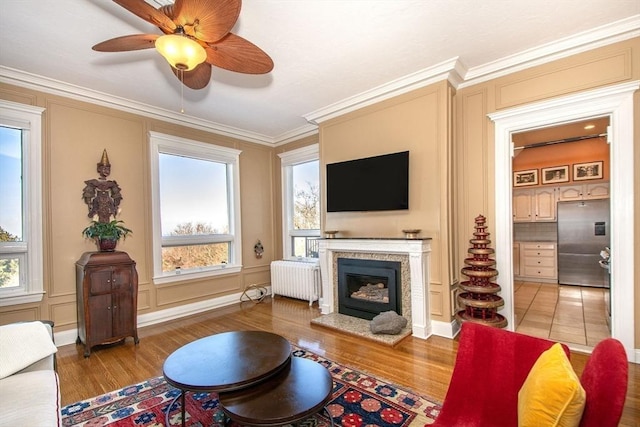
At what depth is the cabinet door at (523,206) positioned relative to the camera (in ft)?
20.8

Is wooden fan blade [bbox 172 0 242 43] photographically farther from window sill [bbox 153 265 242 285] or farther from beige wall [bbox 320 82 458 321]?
A: window sill [bbox 153 265 242 285]

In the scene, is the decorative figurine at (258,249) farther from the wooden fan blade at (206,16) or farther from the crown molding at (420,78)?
the wooden fan blade at (206,16)

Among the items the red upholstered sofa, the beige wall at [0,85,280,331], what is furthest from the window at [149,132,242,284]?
the red upholstered sofa

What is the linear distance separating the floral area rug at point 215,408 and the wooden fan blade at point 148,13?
8.20 ft

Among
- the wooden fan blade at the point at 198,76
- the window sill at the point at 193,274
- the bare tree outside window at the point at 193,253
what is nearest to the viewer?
the wooden fan blade at the point at 198,76

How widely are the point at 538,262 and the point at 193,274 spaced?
675 cm

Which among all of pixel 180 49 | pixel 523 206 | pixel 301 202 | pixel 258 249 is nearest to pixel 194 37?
pixel 180 49

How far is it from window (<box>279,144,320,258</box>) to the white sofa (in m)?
3.67

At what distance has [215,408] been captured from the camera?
2127mm

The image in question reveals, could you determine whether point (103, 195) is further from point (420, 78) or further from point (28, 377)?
Answer: point (420, 78)

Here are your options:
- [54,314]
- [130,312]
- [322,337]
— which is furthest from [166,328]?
[322,337]

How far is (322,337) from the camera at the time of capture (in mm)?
3375

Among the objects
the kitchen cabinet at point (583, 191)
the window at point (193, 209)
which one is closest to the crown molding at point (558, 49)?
the window at point (193, 209)

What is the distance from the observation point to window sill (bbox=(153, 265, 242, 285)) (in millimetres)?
4180
